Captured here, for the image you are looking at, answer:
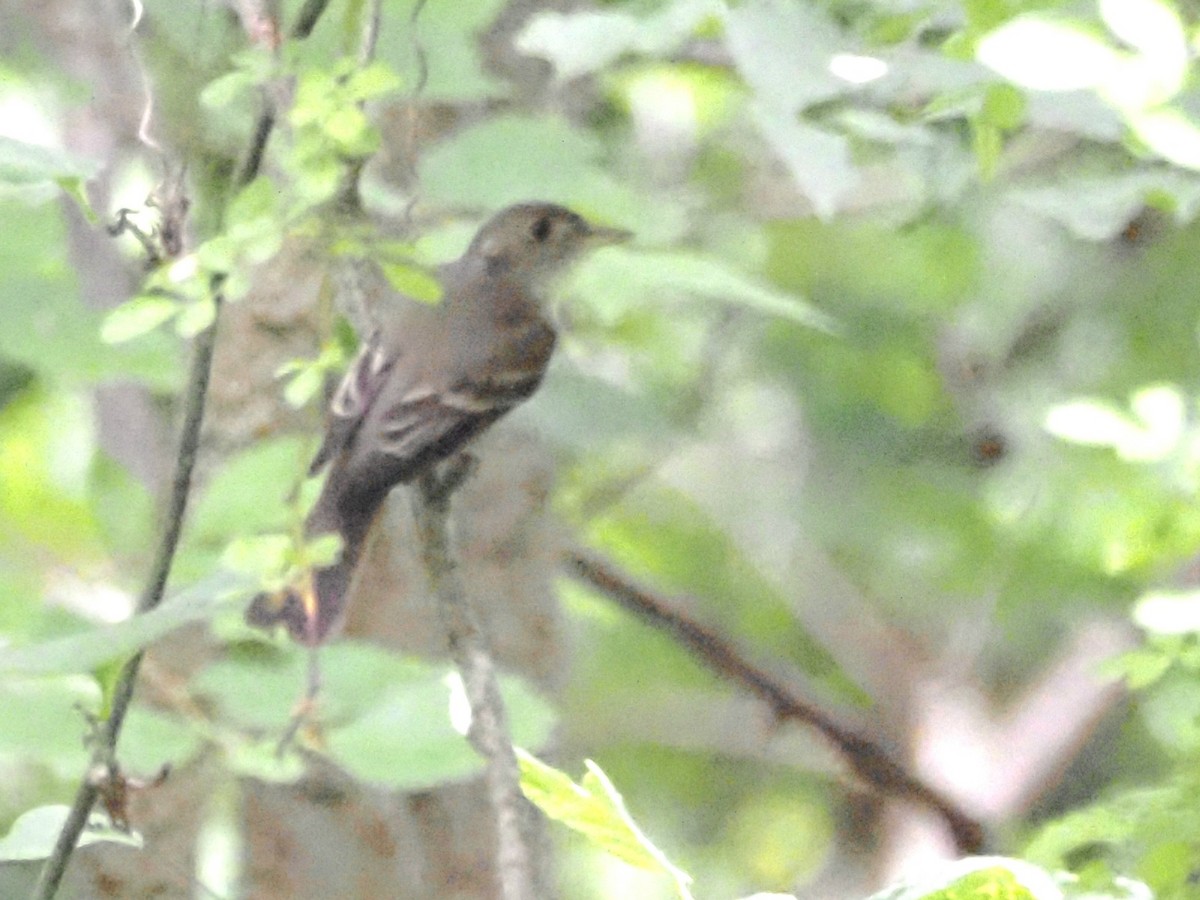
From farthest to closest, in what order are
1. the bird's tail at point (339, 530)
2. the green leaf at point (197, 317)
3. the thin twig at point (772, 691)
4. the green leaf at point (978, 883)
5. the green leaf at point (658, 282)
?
the thin twig at point (772, 691) < the bird's tail at point (339, 530) < the green leaf at point (658, 282) < the green leaf at point (197, 317) < the green leaf at point (978, 883)

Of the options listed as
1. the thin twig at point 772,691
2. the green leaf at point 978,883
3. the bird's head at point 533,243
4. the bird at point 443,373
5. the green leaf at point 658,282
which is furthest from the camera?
the thin twig at point 772,691

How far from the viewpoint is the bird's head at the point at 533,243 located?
2.51 meters

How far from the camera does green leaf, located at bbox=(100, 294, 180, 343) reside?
3.17 ft

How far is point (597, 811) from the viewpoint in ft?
2.47

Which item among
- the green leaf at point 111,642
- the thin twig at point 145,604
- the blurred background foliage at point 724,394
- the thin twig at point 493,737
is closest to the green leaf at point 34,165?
the blurred background foliage at point 724,394

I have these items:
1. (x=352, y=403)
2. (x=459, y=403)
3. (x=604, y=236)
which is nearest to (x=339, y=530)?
(x=352, y=403)

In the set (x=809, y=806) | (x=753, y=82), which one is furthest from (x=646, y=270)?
(x=809, y=806)

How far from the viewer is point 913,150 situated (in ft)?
4.04

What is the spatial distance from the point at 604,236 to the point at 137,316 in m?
1.32

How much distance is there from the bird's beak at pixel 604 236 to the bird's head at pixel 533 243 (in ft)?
0.07

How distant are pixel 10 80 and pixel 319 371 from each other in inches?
25.5

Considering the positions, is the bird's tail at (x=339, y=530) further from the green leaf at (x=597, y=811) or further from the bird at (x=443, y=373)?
the green leaf at (x=597, y=811)

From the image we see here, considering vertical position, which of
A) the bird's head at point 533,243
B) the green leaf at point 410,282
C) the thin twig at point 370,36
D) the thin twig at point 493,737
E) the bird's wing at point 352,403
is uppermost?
the thin twig at point 370,36

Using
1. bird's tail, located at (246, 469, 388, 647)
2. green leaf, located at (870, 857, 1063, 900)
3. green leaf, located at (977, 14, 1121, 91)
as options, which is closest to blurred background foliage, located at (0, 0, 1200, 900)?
green leaf, located at (977, 14, 1121, 91)
